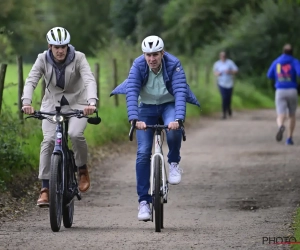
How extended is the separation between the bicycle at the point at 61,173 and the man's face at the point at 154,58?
741mm

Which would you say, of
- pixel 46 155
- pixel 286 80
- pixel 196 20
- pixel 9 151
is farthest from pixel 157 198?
pixel 196 20

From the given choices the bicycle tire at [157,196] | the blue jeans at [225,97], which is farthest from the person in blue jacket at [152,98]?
the blue jeans at [225,97]

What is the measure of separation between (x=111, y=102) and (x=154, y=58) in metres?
15.0

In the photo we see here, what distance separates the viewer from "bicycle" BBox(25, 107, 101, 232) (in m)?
9.37

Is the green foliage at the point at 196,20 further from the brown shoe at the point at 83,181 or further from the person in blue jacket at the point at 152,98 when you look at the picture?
the person in blue jacket at the point at 152,98

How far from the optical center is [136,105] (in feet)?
31.0

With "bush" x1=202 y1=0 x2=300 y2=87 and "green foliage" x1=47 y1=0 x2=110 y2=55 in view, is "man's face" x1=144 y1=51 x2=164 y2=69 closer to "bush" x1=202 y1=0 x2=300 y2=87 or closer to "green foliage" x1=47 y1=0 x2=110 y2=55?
"bush" x1=202 y1=0 x2=300 y2=87

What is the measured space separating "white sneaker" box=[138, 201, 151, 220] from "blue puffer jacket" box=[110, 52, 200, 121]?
93 cm

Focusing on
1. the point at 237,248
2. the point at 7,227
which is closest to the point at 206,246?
the point at 237,248

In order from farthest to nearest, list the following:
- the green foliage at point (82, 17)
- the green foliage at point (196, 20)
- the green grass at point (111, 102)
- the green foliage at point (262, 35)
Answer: the green foliage at point (82, 17)
the green foliage at point (196, 20)
the green foliage at point (262, 35)
the green grass at point (111, 102)

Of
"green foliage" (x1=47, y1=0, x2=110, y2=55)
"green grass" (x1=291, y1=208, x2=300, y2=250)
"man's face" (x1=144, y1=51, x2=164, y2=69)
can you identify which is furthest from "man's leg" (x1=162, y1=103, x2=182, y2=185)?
"green foliage" (x1=47, y1=0, x2=110, y2=55)

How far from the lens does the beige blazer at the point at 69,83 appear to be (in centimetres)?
994

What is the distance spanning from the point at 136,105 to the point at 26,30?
148 ft

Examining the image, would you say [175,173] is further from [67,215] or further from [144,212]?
[67,215]
